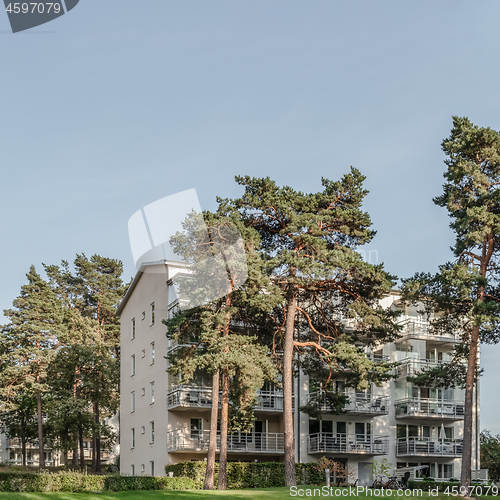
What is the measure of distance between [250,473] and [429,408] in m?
13.3

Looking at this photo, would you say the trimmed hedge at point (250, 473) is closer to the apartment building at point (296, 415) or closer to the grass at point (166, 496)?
the apartment building at point (296, 415)

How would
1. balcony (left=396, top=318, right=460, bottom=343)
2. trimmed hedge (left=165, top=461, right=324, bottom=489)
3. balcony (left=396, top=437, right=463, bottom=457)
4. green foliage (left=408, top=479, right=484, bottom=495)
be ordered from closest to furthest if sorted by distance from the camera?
green foliage (left=408, top=479, right=484, bottom=495), trimmed hedge (left=165, top=461, right=324, bottom=489), balcony (left=396, top=437, right=463, bottom=457), balcony (left=396, top=318, right=460, bottom=343)

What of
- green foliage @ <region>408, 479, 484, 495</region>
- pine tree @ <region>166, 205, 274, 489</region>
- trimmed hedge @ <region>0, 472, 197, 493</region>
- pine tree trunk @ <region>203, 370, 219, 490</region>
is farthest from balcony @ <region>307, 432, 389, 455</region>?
trimmed hedge @ <region>0, 472, 197, 493</region>

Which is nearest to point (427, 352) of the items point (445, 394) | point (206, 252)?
point (445, 394)

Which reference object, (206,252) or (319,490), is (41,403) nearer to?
(206,252)

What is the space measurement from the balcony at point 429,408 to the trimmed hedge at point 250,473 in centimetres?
842

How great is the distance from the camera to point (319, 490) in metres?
23.0

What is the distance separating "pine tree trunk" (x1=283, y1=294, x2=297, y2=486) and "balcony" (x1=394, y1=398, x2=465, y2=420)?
44.8 feet

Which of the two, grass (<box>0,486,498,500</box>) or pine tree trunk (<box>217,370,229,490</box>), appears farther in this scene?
pine tree trunk (<box>217,370,229,490</box>)

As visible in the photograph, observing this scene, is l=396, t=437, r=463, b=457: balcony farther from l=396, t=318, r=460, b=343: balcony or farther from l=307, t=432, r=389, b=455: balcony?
l=396, t=318, r=460, b=343: balcony

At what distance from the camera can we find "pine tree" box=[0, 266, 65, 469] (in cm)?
4838

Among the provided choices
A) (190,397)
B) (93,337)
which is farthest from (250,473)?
(93,337)

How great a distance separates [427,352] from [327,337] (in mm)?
14558

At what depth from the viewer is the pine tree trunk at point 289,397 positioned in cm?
2789
